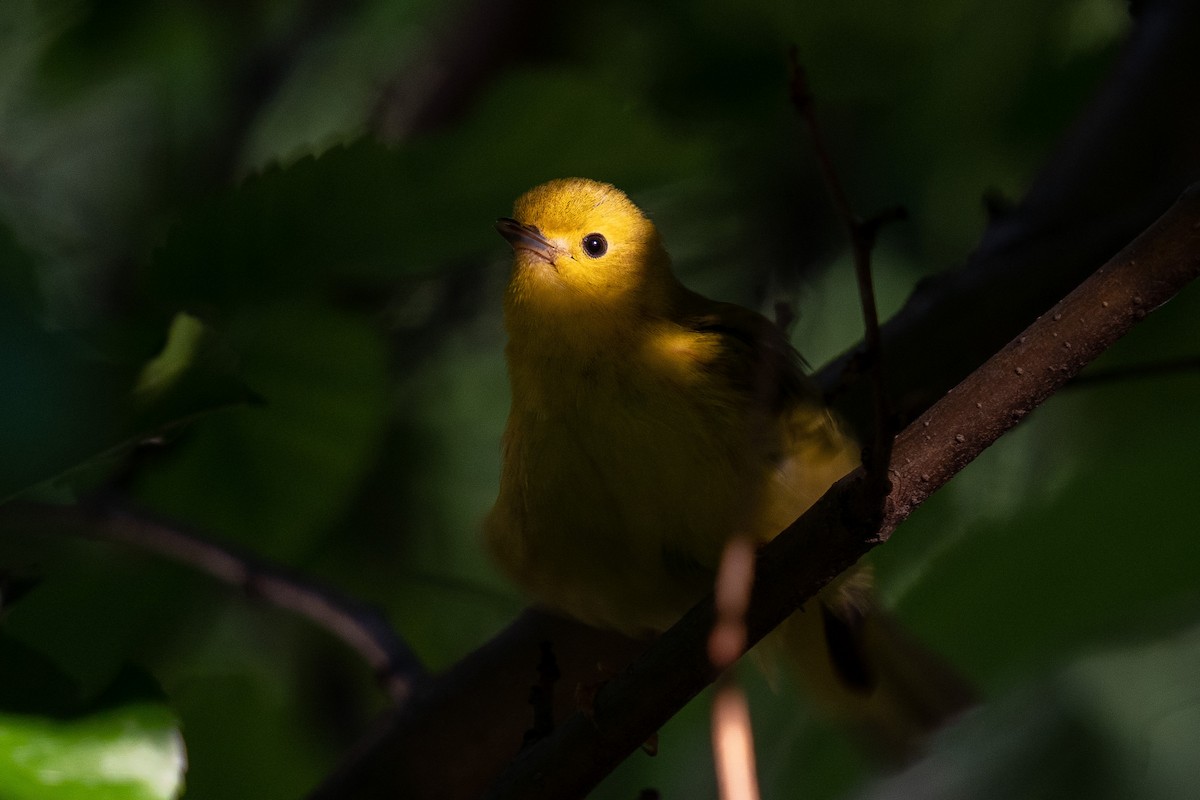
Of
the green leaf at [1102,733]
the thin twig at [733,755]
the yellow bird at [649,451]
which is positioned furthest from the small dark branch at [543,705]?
the green leaf at [1102,733]

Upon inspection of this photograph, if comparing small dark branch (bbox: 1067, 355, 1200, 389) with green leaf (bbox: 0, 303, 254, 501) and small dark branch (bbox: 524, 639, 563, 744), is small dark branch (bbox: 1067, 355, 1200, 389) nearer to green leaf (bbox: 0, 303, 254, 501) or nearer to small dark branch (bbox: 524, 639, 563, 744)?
small dark branch (bbox: 524, 639, 563, 744)

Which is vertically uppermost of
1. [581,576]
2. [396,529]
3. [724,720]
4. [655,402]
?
[396,529]

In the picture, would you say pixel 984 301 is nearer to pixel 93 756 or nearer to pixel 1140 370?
pixel 1140 370

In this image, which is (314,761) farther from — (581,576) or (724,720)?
(724,720)

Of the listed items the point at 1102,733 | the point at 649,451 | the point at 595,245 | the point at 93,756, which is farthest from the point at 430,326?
the point at 1102,733

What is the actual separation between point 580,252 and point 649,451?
0.45m

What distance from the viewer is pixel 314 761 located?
2.33 m

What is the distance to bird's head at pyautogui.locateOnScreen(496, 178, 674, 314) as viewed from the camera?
6.39ft

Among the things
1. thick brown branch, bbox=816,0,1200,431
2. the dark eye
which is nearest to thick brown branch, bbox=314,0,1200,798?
thick brown branch, bbox=816,0,1200,431

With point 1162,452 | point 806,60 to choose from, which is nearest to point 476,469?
point 806,60

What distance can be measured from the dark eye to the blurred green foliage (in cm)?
11

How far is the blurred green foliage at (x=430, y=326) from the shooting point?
57.0 inches

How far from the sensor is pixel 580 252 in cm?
203

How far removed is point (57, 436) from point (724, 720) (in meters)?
0.67
